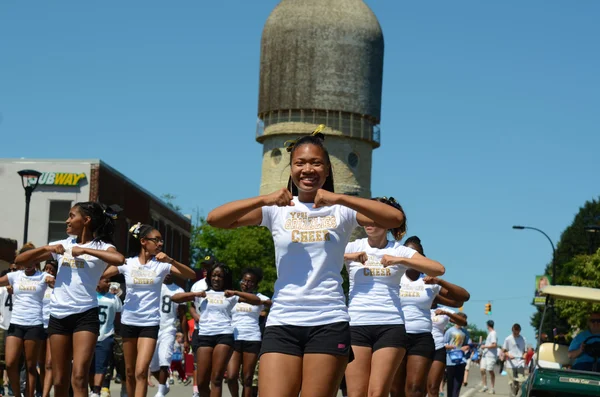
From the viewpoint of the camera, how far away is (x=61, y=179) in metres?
54.2

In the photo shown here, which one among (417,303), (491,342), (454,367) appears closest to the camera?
(417,303)

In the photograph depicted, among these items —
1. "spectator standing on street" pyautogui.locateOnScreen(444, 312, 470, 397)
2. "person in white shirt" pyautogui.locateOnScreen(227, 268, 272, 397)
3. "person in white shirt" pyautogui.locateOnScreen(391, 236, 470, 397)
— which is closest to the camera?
"person in white shirt" pyautogui.locateOnScreen(391, 236, 470, 397)

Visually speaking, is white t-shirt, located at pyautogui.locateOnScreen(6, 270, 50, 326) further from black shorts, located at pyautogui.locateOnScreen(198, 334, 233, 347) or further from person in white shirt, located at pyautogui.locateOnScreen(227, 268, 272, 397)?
person in white shirt, located at pyautogui.locateOnScreen(227, 268, 272, 397)

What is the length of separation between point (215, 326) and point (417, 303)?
14.4ft

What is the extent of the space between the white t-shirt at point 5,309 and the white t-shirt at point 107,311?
214cm

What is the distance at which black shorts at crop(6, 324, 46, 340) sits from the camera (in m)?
15.8

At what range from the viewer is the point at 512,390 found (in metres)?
32.7

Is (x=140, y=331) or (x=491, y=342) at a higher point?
(x=491, y=342)

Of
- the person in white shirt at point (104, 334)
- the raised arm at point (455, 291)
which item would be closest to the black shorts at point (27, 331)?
the person in white shirt at point (104, 334)

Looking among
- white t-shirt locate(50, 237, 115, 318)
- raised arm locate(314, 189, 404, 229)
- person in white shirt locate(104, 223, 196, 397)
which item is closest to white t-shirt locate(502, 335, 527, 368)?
person in white shirt locate(104, 223, 196, 397)

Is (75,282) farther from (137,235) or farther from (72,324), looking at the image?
(137,235)

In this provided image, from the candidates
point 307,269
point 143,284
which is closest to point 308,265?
point 307,269

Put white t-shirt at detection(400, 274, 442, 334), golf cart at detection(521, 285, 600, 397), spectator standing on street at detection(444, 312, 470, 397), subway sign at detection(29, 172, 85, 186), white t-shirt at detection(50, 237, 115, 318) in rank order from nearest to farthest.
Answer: white t-shirt at detection(50, 237, 115, 318)
white t-shirt at detection(400, 274, 442, 334)
golf cart at detection(521, 285, 600, 397)
spectator standing on street at detection(444, 312, 470, 397)
subway sign at detection(29, 172, 85, 186)

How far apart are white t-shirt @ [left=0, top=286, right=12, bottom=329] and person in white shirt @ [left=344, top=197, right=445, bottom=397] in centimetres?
949
